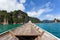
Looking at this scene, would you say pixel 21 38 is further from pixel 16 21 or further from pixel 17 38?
pixel 16 21

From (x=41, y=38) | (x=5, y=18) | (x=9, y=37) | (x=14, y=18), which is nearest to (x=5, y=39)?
(x=9, y=37)

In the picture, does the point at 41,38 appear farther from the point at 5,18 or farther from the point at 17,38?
the point at 5,18

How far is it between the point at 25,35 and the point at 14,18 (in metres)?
189

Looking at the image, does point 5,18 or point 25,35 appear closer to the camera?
point 25,35

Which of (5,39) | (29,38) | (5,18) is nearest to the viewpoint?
(5,39)

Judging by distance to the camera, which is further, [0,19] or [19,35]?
[0,19]

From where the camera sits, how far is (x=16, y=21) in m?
198

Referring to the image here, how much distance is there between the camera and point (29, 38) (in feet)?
26.2

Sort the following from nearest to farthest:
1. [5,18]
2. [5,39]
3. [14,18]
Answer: [5,39], [5,18], [14,18]

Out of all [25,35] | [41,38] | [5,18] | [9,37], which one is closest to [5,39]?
[9,37]

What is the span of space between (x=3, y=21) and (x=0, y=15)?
25.3 feet

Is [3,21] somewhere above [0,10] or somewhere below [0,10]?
below

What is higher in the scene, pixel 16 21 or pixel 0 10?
pixel 0 10

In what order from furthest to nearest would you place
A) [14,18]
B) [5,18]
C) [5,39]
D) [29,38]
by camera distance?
[14,18] → [5,18] → [29,38] → [5,39]
